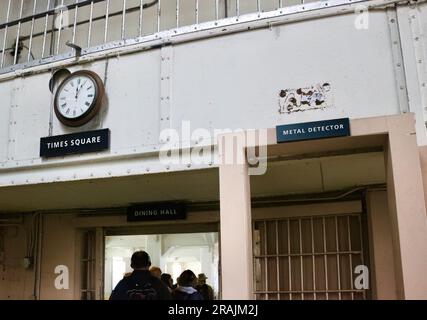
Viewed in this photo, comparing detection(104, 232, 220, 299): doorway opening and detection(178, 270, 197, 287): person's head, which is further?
detection(104, 232, 220, 299): doorway opening

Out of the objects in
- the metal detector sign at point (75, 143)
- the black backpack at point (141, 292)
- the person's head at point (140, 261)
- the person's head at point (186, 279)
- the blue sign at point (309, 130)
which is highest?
the metal detector sign at point (75, 143)

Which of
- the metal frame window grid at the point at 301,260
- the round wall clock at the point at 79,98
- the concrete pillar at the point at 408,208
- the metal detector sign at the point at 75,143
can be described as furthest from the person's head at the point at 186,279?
the concrete pillar at the point at 408,208

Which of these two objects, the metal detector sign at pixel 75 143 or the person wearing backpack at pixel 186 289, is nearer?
the metal detector sign at pixel 75 143

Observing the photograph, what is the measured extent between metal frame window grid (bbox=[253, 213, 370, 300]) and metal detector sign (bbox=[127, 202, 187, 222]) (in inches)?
35.9

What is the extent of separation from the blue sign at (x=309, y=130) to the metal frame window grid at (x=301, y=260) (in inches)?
87.9

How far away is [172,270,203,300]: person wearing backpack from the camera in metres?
5.01

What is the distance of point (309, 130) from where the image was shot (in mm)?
3213

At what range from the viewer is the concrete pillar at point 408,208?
8.44 feet

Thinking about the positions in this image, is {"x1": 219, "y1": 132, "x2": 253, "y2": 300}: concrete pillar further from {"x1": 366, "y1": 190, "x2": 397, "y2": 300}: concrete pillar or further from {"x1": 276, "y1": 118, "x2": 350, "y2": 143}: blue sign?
{"x1": 366, "y1": 190, "x2": 397, "y2": 300}: concrete pillar

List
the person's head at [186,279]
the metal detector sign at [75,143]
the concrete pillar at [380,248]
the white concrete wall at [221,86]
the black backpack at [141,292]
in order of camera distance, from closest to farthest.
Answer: the white concrete wall at [221,86]
the black backpack at [141,292]
the metal detector sign at [75,143]
the concrete pillar at [380,248]
the person's head at [186,279]

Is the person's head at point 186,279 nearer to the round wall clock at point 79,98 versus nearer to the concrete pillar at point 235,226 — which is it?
the round wall clock at point 79,98

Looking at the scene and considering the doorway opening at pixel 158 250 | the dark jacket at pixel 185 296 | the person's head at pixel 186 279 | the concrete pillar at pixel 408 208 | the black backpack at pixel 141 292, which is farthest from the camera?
the doorway opening at pixel 158 250

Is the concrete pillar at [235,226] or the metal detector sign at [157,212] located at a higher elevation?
the metal detector sign at [157,212]

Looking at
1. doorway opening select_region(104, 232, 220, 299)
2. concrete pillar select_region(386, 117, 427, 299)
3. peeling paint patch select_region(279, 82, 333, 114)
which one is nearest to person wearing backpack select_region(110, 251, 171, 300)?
peeling paint patch select_region(279, 82, 333, 114)
